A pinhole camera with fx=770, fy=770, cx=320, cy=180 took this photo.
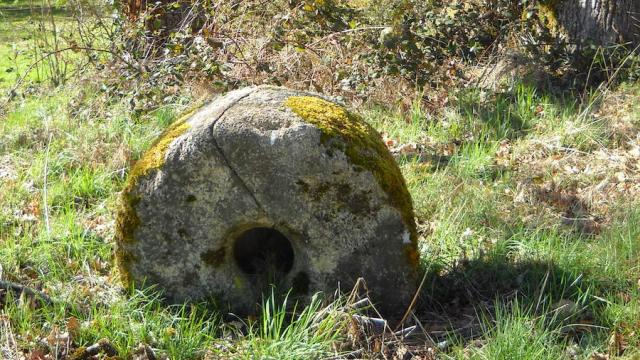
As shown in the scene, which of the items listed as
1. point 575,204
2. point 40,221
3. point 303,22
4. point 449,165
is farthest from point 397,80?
point 40,221

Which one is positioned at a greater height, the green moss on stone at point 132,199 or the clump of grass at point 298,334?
the green moss on stone at point 132,199

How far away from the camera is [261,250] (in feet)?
15.3

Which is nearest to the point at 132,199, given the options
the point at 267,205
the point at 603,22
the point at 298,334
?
the point at 267,205

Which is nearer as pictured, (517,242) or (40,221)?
(517,242)

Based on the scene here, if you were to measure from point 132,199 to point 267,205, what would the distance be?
2.47 ft

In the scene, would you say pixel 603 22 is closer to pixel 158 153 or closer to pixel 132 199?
pixel 158 153

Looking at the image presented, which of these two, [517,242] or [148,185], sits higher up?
[148,185]

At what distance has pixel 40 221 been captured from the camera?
18.2 ft

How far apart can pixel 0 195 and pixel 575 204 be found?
14.2 ft

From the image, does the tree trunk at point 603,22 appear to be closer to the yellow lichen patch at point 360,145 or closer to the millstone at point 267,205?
the yellow lichen patch at point 360,145

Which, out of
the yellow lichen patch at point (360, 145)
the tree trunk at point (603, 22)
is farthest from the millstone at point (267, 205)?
the tree trunk at point (603, 22)

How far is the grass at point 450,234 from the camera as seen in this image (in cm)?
389

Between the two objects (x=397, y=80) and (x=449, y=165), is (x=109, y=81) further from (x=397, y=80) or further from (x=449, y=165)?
(x=449, y=165)

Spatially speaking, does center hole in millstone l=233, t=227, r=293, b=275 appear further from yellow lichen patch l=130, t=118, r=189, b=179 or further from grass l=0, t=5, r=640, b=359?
yellow lichen patch l=130, t=118, r=189, b=179
